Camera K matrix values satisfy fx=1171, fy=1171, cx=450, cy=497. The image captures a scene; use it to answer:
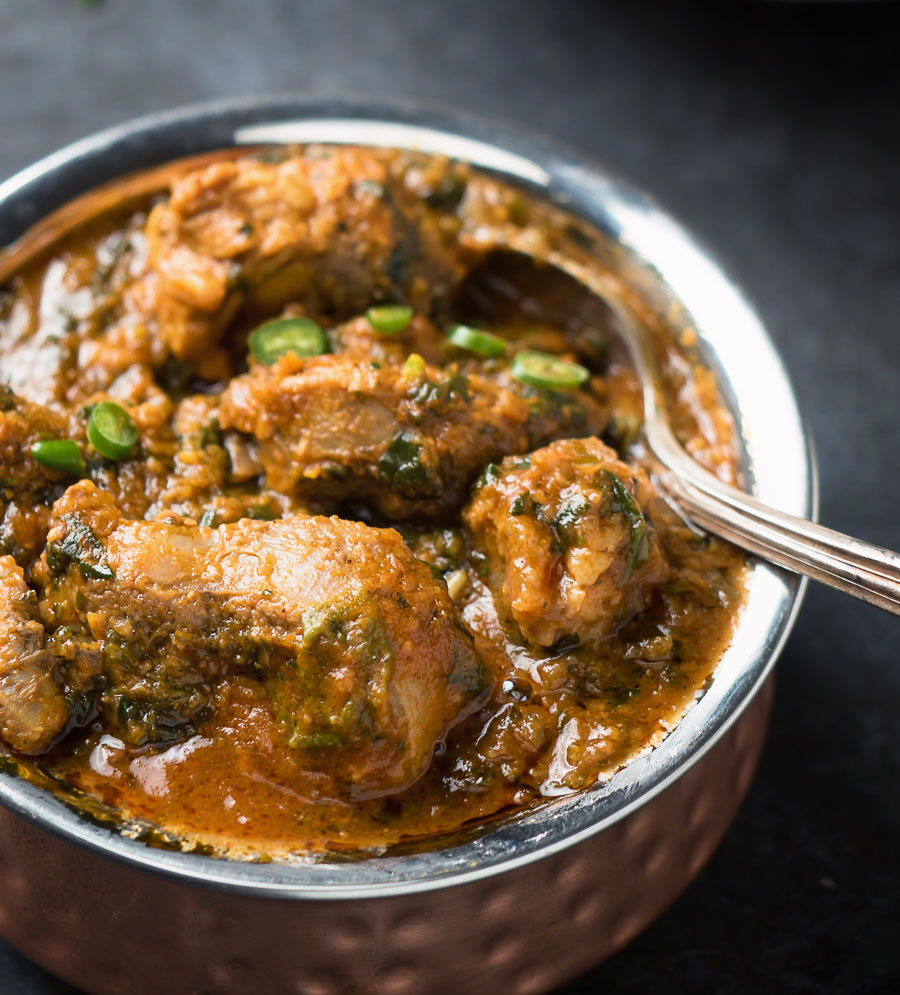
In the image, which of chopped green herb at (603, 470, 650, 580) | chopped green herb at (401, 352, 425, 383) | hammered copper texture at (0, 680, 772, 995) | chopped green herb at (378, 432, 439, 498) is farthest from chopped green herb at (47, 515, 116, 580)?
chopped green herb at (603, 470, 650, 580)

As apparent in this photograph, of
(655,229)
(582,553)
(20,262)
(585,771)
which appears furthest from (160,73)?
(585,771)

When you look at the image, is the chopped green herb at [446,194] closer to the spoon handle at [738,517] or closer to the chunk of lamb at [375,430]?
the spoon handle at [738,517]

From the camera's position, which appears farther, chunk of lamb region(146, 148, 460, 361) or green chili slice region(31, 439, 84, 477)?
chunk of lamb region(146, 148, 460, 361)

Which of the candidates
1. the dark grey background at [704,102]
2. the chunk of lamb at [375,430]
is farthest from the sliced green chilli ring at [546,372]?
the dark grey background at [704,102]

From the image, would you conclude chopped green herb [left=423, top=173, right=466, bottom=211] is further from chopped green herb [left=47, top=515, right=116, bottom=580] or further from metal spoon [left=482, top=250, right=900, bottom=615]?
chopped green herb [left=47, top=515, right=116, bottom=580]

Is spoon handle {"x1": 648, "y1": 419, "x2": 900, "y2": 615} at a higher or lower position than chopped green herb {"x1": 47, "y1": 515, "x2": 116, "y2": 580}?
higher
